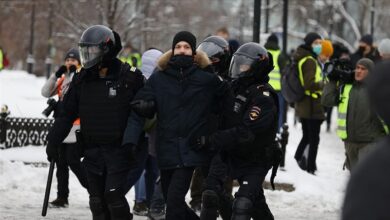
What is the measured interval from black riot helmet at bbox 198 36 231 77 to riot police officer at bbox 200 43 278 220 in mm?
1050

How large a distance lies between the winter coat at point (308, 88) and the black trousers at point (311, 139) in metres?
0.12

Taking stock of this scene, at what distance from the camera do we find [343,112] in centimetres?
1023

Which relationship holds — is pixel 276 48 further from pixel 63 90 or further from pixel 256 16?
pixel 63 90

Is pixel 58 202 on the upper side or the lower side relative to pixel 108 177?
lower

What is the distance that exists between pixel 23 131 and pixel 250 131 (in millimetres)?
6910

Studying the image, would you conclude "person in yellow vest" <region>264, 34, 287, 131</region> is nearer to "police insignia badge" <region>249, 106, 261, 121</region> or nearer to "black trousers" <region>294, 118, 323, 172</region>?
"black trousers" <region>294, 118, 323, 172</region>

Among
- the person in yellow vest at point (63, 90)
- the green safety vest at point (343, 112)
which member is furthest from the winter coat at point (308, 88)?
the person in yellow vest at point (63, 90)

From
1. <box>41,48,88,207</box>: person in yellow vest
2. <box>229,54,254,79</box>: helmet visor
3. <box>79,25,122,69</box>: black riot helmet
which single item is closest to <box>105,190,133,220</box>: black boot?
<box>79,25,122,69</box>: black riot helmet

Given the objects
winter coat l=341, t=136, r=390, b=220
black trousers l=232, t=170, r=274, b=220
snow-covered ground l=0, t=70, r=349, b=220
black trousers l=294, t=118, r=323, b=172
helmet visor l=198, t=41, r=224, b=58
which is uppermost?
helmet visor l=198, t=41, r=224, b=58

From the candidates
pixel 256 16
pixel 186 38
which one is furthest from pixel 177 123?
pixel 256 16

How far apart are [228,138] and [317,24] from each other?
41.4 m

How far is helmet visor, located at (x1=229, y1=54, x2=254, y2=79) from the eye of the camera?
8.15m

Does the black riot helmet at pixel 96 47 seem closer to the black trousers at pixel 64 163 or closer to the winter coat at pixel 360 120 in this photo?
the black trousers at pixel 64 163

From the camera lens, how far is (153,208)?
1006 centimetres
